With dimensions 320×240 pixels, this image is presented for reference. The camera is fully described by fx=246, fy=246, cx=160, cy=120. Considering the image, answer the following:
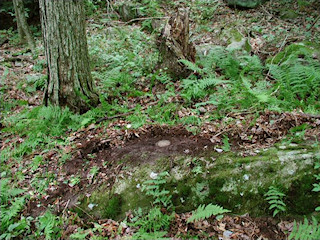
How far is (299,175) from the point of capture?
116 inches

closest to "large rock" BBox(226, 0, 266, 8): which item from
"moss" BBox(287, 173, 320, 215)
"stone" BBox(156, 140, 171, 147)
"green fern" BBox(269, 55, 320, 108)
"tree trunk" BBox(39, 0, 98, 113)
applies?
"green fern" BBox(269, 55, 320, 108)

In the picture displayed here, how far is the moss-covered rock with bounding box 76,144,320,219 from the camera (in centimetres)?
294

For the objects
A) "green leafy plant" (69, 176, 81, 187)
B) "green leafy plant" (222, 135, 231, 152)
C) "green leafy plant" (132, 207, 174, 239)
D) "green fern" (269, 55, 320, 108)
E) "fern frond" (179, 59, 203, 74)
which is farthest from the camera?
"fern frond" (179, 59, 203, 74)

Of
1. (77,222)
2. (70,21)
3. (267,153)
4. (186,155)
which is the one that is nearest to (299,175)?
(267,153)

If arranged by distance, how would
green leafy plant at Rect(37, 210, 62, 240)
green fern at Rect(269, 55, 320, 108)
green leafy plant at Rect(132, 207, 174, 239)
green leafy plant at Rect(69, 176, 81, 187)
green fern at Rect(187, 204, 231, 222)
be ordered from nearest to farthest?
green fern at Rect(187, 204, 231, 222), green leafy plant at Rect(132, 207, 174, 239), green leafy plant at Rect(37, 210, 62, 240), green leafy plant at Rect(69, 176, 81, 187), green fern at Rect(269, 55, 320, 108)

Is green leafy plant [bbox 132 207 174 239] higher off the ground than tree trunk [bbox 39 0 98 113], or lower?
lower

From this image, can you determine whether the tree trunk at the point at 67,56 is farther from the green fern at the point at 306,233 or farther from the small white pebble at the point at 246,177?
the green fern at the point at 306,233

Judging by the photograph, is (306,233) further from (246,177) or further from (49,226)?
(49,226)

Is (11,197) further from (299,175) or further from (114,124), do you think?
(299,175)

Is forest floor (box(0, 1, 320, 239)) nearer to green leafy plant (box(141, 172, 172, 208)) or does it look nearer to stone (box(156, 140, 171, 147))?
stone (box(156, 140, 171, 147))

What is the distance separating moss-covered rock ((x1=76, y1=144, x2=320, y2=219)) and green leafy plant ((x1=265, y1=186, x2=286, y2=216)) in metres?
0.06

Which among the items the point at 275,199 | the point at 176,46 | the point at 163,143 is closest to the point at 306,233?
the point at 275,199

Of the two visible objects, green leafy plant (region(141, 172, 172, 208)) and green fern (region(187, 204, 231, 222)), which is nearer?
green fern (region(187, 204, 231, 222))

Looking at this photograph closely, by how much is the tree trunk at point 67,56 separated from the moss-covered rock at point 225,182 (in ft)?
7.27
